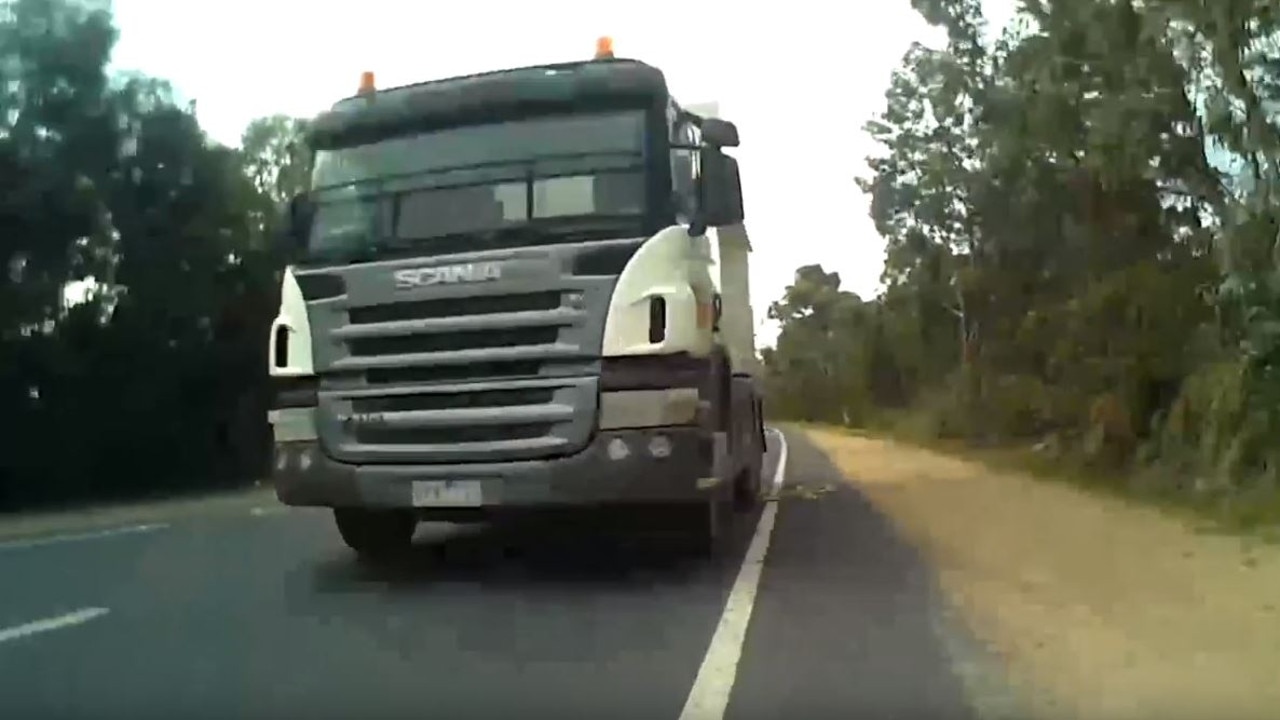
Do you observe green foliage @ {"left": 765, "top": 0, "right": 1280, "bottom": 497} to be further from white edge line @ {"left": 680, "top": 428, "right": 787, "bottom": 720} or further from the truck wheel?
the truck wheel

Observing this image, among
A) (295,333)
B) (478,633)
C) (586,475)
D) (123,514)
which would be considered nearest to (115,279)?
(123,514)

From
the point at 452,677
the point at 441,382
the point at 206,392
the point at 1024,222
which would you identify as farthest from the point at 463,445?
the point at 206,392

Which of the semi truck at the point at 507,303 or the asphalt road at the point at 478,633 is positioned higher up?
the semi truck at the point at 507,303

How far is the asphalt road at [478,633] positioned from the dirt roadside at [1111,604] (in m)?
0.47

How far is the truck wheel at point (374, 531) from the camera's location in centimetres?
1080

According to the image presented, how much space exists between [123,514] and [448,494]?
540 inches

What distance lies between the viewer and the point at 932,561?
38.3 feet

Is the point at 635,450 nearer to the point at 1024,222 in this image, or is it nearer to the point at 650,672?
the point at 650,672

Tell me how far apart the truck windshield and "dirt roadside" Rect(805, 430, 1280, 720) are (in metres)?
3.66

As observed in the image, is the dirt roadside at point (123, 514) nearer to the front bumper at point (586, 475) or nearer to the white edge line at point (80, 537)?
the white edge line at point (80, 537)

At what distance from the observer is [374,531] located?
1104 centimetres

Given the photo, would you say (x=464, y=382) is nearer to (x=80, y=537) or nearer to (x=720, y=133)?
(x=720, y=133)

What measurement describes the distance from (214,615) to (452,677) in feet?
7.82

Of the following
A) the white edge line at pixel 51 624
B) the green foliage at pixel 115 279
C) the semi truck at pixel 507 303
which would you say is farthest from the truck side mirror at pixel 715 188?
the green foliage at pixel 115 279
